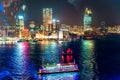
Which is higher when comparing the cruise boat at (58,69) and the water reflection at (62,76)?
the cruise boat at (58,69)

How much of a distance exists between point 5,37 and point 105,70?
110 m

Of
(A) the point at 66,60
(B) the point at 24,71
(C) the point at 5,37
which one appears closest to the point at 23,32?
(C) the point at 5,37

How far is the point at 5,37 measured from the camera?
531ft

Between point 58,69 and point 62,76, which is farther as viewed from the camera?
point 58,69

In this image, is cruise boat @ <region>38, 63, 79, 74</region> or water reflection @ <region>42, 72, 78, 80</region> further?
cruise boat @ <region>38, 63, 79, 74</region>

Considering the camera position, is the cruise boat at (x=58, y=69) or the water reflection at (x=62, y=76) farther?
the cruise boat at (x=58, y=69)

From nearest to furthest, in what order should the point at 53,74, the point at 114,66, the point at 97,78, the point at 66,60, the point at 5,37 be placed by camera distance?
the point at 97,78 → the point at 53,74 → the point at 114,66 → the point at 66,60 → the point at 5,37

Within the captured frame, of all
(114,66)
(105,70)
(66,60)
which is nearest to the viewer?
(105,70)

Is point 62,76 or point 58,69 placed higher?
point 58,69

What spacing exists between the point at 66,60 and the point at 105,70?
13.4m

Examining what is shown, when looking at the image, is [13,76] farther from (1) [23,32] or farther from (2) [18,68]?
(1) [23,32]

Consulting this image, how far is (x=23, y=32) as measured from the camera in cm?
16650

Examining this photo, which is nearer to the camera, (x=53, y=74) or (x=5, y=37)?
(x=53, y=74)

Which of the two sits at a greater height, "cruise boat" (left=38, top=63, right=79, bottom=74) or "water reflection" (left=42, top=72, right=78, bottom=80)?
"cruise boat" (left=38, top=63, right=79, bottom=74)
